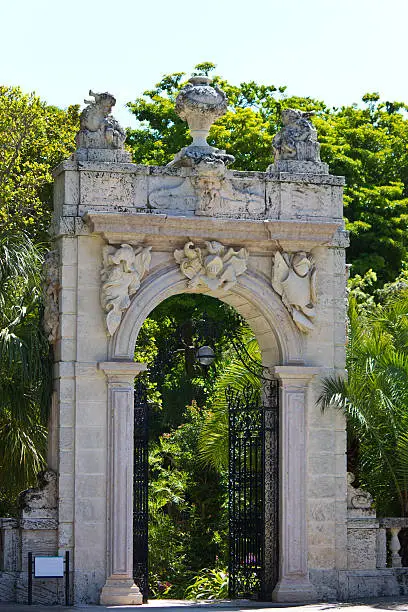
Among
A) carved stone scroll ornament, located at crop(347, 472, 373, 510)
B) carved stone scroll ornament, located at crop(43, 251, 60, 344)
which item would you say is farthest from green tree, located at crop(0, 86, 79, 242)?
carved stone scroll ornament, located at crop(347, 472, 373, 510)

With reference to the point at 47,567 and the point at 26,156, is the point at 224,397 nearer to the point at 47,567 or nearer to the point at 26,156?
the point at 47,567

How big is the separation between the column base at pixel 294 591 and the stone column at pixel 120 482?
1703 mm

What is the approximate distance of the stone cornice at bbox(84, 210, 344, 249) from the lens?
17859 mm

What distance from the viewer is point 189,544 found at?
2464 centimetres

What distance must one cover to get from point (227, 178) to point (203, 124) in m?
0.78

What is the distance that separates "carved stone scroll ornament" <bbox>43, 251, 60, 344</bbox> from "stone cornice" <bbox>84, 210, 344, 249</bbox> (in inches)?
25.9

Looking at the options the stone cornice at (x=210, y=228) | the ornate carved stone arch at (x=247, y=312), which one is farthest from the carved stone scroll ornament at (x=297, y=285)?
the stone cornice at (x=210, y=228)

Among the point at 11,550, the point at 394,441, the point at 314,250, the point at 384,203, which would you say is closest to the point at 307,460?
the point at 394,441

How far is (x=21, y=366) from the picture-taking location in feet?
59.1

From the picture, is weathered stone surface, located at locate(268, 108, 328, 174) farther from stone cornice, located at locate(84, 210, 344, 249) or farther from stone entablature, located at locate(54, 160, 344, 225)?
stone cornice, located at locate(84, 210, 344, 249)

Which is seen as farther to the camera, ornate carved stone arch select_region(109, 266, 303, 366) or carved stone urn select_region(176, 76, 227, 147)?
carved stone urn select_region(176, 76, 227, 147)

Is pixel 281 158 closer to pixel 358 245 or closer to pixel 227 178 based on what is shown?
pixel 227 178

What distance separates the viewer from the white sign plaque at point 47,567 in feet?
56.1

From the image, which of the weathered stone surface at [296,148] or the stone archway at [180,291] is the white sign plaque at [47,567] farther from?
the weathered stone surface at [296,148]
